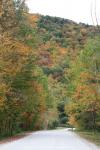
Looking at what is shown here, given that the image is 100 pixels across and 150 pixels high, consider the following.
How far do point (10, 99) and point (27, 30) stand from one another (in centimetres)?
779

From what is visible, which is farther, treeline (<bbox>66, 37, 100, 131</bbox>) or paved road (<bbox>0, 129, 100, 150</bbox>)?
treeline (<bbox>66, 37, 100, 131</bbox>)

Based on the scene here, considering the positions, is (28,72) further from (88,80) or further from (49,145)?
(49,145)

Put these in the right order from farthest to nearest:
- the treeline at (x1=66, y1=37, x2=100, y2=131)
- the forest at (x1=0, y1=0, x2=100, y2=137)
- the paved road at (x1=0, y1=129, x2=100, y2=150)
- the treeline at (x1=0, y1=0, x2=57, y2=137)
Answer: the treeline at (x1=66, y1=37, x2=100, y2=131) < the forest at (x1=0, y1=0, x2=100, y2=137) < the treeline at (x1=0, y1=0, x2=57, y2=137) < the paved road at (x1=0, y1=129, x2=100, y2=150)

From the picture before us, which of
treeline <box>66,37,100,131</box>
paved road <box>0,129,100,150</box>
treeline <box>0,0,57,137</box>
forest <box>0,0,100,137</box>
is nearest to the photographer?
paved road <box>0,129,100,150</box>

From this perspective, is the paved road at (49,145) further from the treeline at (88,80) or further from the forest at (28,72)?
the treeline at (88,80)

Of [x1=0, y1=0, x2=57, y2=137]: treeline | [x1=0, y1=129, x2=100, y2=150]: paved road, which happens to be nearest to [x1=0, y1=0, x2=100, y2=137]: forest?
[x1=0, y1=0, x2=57, y2=137]: treeline

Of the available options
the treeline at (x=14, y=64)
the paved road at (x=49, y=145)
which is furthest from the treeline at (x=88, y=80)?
the paved road at (x=49, y=145)

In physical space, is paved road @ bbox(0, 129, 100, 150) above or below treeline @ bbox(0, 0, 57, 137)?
below

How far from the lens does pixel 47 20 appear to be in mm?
172750

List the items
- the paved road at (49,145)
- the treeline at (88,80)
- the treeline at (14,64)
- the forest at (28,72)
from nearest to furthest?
the paved road at (49,145), the treeline at (14,64), the forest at (28,72), the treeline at (88,80)

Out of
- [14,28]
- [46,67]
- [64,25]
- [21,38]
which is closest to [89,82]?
[21,38]

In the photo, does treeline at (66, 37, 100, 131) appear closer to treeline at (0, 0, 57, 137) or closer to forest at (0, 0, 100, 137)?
forest at (0, 0, 100, 137)

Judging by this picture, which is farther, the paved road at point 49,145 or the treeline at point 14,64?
the treeline at point 14,64

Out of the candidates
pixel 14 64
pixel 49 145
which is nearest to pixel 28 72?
pixel 14 64
